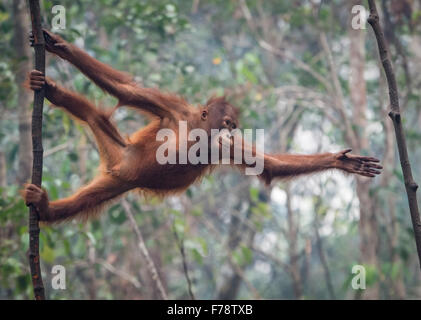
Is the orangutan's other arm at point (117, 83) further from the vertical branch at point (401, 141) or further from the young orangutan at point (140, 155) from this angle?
the vertical branch at point (401, 141)

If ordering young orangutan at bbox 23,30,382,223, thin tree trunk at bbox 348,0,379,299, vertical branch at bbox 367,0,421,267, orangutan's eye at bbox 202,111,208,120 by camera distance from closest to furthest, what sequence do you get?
vertical branch at bbox 367,0,421,267 < young orangutan at bbox 23,30,382,223 < orangutan's eye at bbox 202,111,208,120 < thin tree trunk at bbox 348,0,379,299

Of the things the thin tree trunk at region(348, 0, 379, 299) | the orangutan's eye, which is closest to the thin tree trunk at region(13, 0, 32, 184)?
the orangutan's eye

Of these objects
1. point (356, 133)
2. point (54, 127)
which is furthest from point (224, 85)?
point (54, 127)

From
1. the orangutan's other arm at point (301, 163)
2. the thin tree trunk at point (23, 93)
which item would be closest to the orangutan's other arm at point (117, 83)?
the orangutan's other arm at point (301, 163)

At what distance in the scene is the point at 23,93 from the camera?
15.8 ft

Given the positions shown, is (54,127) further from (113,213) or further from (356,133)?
(356,133)

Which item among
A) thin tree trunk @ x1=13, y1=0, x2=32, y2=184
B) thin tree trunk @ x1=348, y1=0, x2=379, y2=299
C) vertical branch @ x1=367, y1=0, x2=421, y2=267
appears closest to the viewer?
vertical branch @ x1=367, y1=0, x2=421, y2=267

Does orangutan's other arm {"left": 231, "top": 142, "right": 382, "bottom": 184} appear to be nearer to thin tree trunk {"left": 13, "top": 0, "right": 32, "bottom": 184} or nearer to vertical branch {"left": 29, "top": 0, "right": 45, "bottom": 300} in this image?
vertical branch {"left": 29, "top": 0, "right": 45, "bottom": 300}

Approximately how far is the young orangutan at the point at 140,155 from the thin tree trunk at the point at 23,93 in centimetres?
141

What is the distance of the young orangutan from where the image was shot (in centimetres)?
308

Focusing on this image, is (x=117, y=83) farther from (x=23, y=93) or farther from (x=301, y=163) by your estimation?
(x=23, y=93)

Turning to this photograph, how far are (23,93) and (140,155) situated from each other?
81.6 inches

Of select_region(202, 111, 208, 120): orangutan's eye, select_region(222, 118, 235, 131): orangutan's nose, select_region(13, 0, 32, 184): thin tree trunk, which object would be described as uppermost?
select_region(13, 0, 32, 184): thin tree trunk

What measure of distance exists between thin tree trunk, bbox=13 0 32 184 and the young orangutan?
4.63ft
